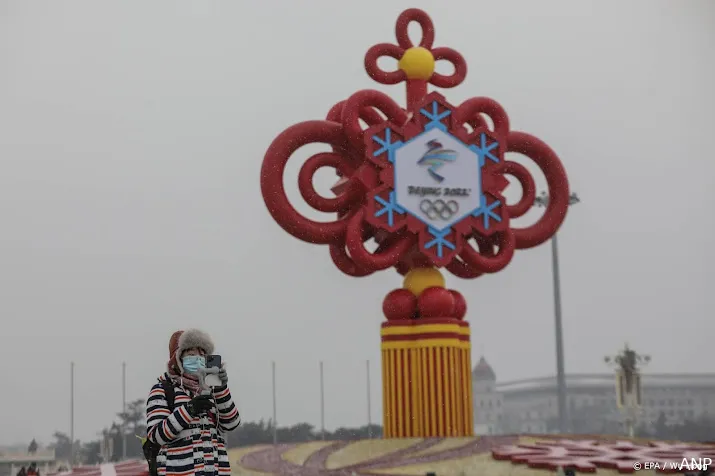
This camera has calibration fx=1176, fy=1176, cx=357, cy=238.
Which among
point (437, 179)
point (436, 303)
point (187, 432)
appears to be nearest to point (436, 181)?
point (437, 179)

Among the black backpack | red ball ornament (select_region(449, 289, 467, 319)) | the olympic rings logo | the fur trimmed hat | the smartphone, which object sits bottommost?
the black backpack

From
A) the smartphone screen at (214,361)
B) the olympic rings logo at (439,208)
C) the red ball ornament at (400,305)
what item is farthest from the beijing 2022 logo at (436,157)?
the smartphone screen at (214,361)

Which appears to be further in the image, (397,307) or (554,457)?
(397,307)

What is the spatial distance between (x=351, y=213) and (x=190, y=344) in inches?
472

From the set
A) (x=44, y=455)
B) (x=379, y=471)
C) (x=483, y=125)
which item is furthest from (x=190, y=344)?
(x=44, y=455)

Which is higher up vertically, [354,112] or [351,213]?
[354,112]

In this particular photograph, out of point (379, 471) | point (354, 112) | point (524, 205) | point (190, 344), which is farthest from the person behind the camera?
point (524, 205)

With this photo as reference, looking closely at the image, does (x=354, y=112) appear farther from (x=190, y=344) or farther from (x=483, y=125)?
(x=190, y=344)

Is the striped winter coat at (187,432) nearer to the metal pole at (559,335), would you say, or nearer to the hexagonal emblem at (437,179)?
the hexagonal emblem at (437,179)

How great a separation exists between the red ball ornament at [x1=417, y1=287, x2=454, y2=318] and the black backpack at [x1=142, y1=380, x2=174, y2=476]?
463 inches

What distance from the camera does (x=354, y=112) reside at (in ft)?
58.2

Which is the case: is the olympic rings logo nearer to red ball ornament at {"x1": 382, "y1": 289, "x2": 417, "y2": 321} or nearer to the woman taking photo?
red ball ornament at {"x1": 382, "y1": 289, "x2": 417, "y2": 321}

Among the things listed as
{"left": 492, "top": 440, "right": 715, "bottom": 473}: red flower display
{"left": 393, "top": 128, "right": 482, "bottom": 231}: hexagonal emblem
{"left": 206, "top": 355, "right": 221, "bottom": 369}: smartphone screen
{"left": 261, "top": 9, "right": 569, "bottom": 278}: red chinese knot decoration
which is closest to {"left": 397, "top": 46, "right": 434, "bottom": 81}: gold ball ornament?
{"left": 261, "top": 9, "right": 569, "bottom": 278}: red chinese knot decoration

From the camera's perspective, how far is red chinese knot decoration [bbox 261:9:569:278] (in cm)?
1769
